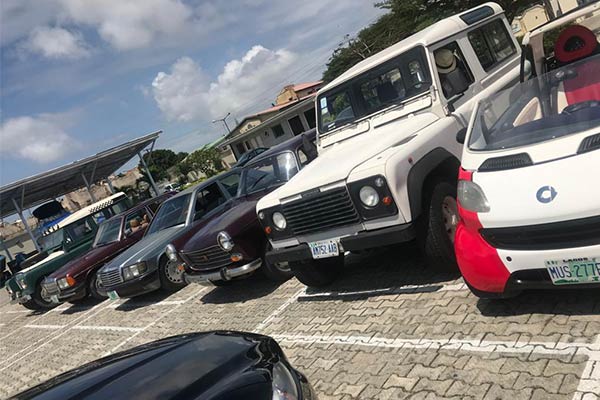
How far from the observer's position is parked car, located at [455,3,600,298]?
299cm

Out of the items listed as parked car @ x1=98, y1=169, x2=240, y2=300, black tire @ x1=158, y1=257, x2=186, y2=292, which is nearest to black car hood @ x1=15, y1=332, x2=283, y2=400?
parked car @ x1=98, y1=169, x2=240, y2=300

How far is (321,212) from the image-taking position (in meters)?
5.05

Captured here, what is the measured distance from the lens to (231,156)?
59062 mm

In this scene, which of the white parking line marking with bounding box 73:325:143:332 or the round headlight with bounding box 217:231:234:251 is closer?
the round headlight with bounding box 217:231:234:251

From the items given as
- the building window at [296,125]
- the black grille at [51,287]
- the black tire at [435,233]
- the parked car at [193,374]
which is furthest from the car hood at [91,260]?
the building window at [296,125]

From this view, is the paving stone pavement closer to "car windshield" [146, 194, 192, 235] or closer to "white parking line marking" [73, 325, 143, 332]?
"white parking line marking" [73, 325, 143, 332]

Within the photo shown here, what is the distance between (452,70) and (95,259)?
8920 millimetres

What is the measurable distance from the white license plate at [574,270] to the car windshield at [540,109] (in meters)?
0.87

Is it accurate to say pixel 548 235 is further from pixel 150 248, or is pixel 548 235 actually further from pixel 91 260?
pixel 91 260

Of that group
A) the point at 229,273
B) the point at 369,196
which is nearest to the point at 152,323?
the point at 229,273

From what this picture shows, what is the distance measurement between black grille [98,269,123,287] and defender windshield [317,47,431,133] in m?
4.95

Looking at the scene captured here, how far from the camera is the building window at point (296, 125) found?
1768 inches

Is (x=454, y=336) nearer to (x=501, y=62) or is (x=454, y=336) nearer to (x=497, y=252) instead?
(x=497, y=252)

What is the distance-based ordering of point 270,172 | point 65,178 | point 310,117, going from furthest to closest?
point 310,117, point 65,178, point 270,172
